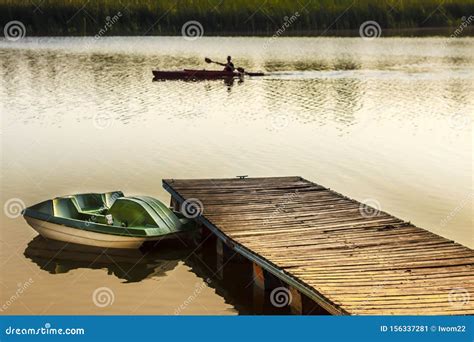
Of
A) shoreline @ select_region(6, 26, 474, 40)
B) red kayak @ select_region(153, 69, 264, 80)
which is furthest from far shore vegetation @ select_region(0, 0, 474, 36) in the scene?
red kayak @ select_region(153, 69, 264, 80)

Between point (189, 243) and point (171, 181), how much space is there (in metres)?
3.00

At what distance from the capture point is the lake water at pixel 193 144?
57.4ft

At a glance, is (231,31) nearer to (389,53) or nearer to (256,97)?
(389,53)

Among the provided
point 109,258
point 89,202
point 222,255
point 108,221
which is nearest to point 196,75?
point 89,202

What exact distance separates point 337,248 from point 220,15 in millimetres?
61612

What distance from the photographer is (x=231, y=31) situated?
77.5 m

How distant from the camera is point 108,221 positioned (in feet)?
62.3

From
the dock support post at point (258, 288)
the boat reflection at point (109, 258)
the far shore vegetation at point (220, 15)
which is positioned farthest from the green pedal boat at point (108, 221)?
the far shore vegetation at point (220, 15)

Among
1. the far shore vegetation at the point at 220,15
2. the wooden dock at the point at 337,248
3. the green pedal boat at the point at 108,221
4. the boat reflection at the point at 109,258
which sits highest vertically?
the far shore vegetation at the point at 220,15

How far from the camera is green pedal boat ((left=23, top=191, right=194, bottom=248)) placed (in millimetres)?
18609

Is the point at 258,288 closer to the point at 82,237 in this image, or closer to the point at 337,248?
the point at 337,248

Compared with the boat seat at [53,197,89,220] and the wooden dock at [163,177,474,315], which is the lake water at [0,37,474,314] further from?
the wooden dock at [163,177,474,315]

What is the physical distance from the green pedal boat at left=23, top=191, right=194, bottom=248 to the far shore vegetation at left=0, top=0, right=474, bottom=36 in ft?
175

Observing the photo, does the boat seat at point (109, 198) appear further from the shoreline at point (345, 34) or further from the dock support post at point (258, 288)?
the shoreline at point (345, 34)
